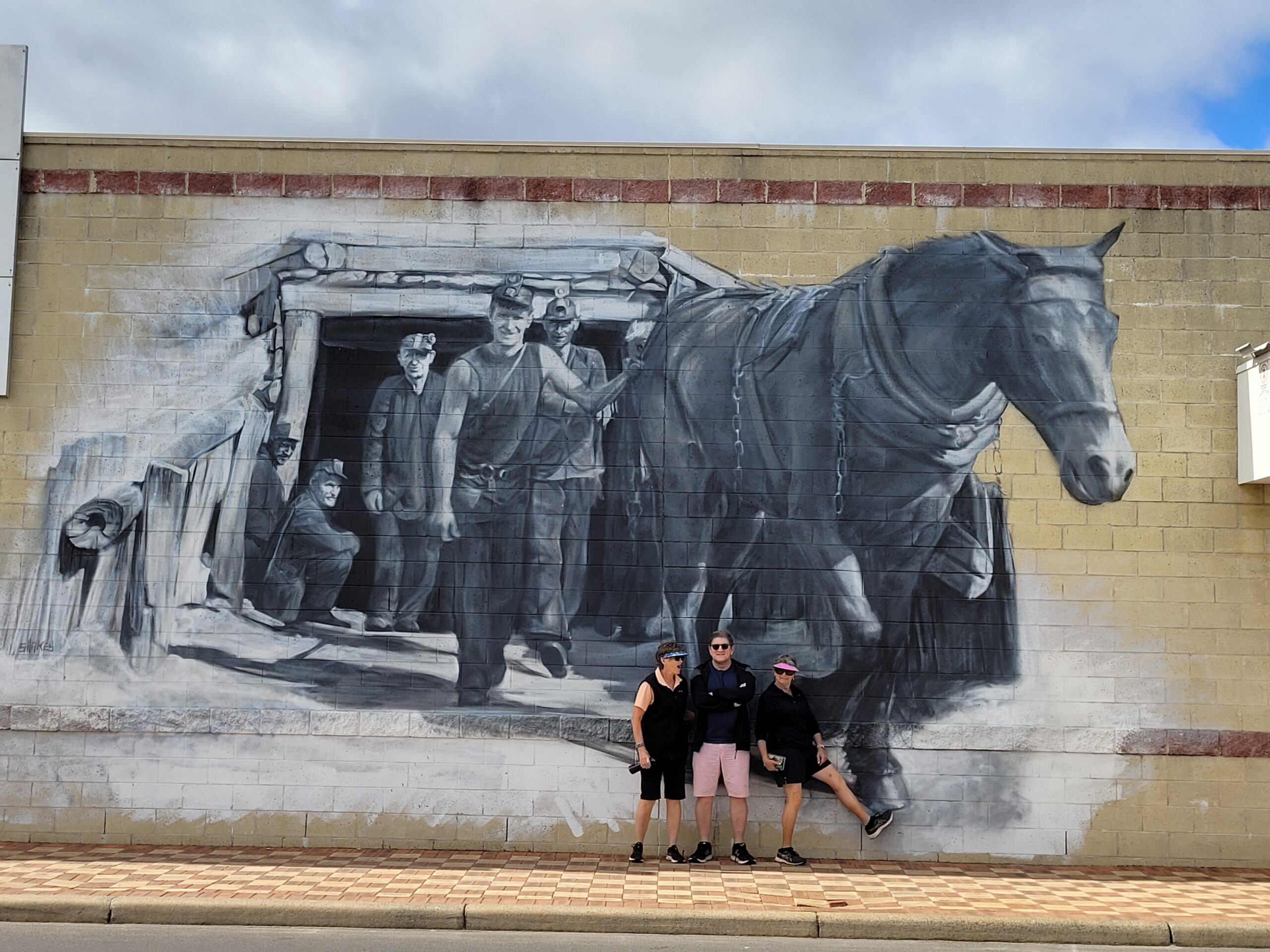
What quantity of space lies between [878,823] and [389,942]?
4.28 metres

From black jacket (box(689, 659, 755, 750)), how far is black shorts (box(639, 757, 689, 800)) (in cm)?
25

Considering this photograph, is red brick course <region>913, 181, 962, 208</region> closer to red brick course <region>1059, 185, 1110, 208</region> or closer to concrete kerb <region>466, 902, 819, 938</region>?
red brick course <region>1059, 185, 1110, 208</region>

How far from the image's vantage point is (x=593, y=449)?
10.6 m

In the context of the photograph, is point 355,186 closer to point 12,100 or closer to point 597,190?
point 597,190

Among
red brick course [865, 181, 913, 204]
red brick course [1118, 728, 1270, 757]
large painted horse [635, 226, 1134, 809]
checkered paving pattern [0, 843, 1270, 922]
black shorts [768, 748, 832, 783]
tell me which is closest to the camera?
checkered paving pattern [0, 843, 1270, 922]

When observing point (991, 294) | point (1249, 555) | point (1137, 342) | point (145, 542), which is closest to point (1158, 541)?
point (1249, 555)

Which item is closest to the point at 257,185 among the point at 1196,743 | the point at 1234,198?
the point at 1234,198

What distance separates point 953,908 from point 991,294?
5.14 meters

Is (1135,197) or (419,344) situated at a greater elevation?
(1135,197)

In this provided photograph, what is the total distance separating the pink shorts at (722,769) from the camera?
1004cm

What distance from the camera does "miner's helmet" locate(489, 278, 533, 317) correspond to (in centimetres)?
1076

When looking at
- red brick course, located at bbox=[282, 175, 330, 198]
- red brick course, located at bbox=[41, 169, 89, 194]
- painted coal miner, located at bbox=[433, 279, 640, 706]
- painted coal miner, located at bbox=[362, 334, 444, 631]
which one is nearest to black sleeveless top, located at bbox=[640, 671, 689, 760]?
painted coal miner, located at bbox=[433, 279, 640, 706]

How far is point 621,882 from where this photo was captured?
9219 mm

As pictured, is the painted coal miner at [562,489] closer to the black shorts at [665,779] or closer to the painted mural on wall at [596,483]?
the painted mural on wall at [596,483]
